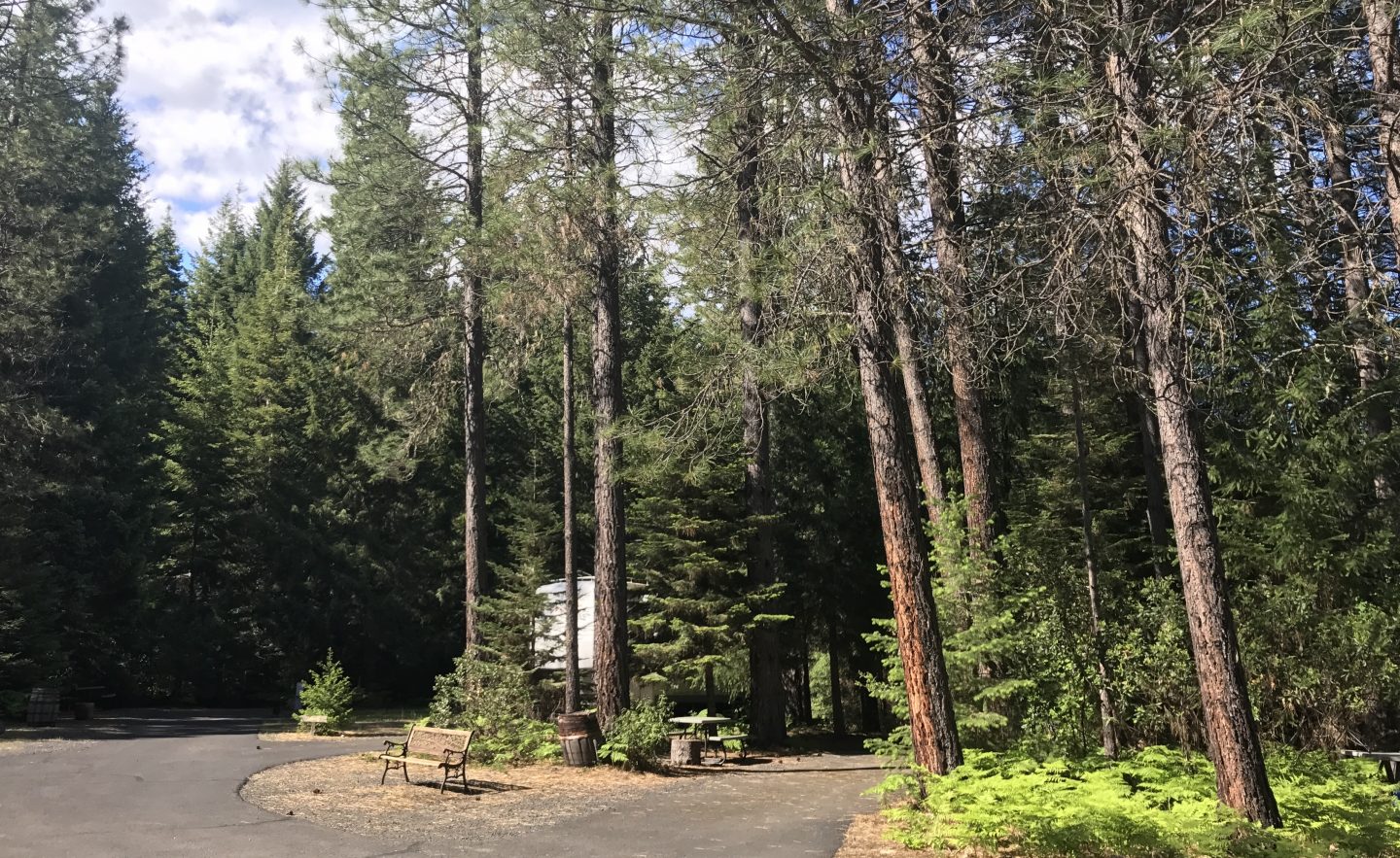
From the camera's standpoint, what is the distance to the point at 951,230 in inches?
465

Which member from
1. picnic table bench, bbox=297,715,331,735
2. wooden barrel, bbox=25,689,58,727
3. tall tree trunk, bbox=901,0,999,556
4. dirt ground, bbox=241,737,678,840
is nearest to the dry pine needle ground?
dirt ground, bbox=241,737,678,840

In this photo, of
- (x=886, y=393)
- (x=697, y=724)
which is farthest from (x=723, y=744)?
(x=886, y=393)

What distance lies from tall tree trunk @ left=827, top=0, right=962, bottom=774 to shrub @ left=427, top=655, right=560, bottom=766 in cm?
799

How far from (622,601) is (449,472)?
19576 mm

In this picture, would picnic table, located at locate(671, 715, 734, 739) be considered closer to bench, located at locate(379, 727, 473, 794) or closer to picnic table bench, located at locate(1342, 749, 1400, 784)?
bench, located at locate(379, 727, 473, 794)

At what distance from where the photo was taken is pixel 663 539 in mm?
17828

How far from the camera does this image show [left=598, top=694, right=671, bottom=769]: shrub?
13695mm

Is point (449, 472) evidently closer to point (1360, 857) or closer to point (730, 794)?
point (730, 794)

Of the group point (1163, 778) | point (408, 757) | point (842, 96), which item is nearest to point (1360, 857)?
point (1163, 778)

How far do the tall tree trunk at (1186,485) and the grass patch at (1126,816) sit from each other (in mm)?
401

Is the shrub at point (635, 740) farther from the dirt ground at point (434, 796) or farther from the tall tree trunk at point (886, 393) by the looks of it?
the tall tree trunk at point (886, 393)

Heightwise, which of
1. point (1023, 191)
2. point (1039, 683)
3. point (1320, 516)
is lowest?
point (1039, 683)

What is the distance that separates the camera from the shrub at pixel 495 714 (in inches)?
586

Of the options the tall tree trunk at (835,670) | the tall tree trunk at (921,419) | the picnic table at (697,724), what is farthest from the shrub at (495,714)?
the tall tree trunk at (835,670)
